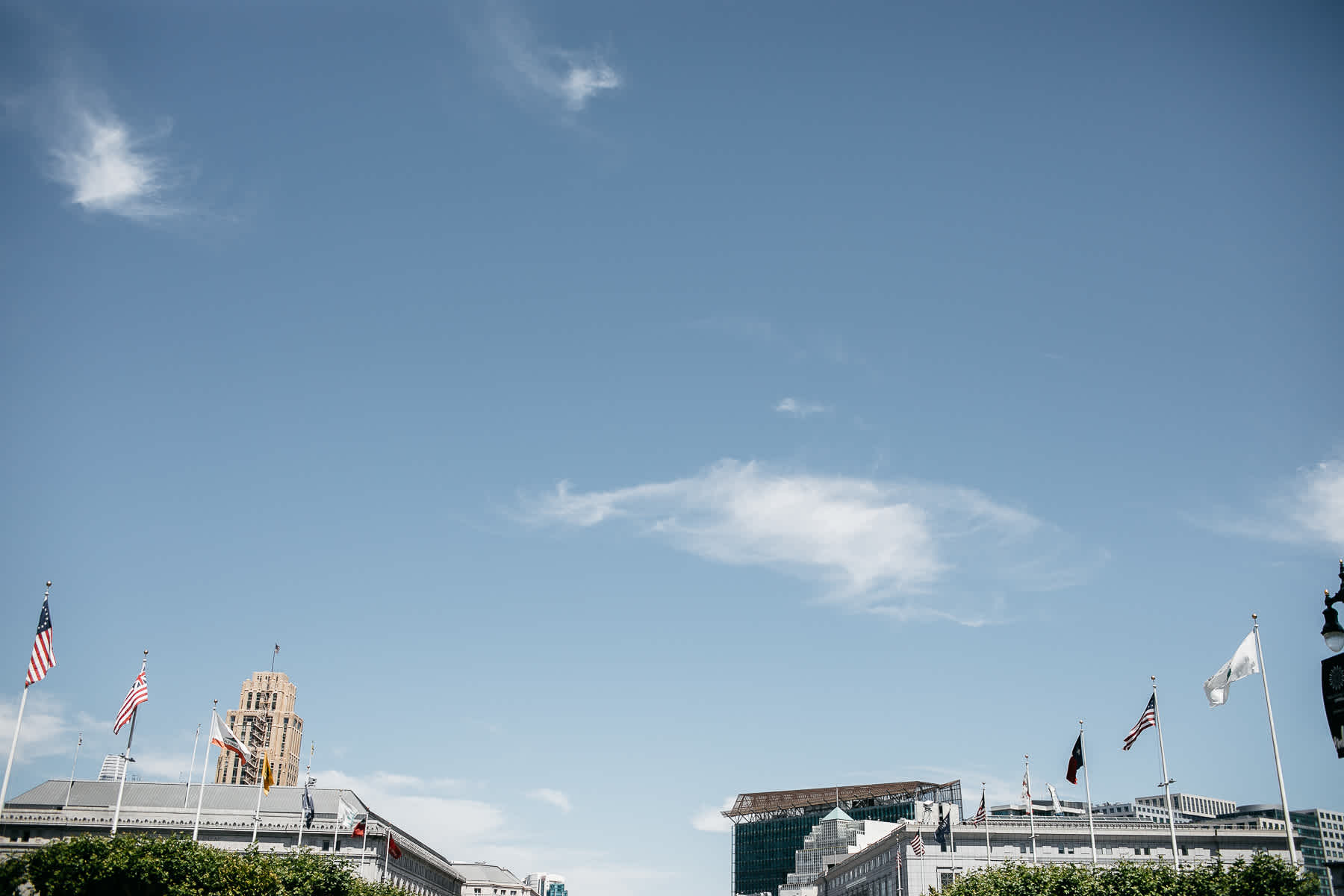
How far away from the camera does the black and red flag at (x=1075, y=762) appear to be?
7094 centimetres

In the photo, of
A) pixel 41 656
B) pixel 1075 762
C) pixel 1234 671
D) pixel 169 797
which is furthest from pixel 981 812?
pixel 169 797

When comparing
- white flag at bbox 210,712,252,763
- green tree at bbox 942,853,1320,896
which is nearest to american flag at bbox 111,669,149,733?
white flag at bbox 210,712,252,763

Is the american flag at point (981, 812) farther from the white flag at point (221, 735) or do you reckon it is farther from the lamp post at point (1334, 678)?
the lamp post at point (1334, 678)

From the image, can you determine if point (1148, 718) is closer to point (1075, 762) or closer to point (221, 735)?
point (1075, 762)

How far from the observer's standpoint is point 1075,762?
71.1 m

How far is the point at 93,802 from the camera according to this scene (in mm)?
127062

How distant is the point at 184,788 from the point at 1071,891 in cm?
10468

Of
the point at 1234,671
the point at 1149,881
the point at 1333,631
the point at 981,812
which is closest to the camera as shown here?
the point at 1333,631

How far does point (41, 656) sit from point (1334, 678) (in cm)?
5170

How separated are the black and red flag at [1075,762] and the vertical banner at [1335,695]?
5038cm

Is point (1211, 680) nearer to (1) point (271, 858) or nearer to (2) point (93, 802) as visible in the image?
(1) point (271, 858)

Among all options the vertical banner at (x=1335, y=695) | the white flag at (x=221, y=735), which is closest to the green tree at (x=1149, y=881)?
the vertical banner at (x=1335, y=695)

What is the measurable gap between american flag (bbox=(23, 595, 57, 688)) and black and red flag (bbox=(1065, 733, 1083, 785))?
58.2m

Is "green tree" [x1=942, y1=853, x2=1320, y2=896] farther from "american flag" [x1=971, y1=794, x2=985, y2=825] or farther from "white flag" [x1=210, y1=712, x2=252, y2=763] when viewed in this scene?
"white flag" [x1=210, y1=712, x2=252, y2=763]
